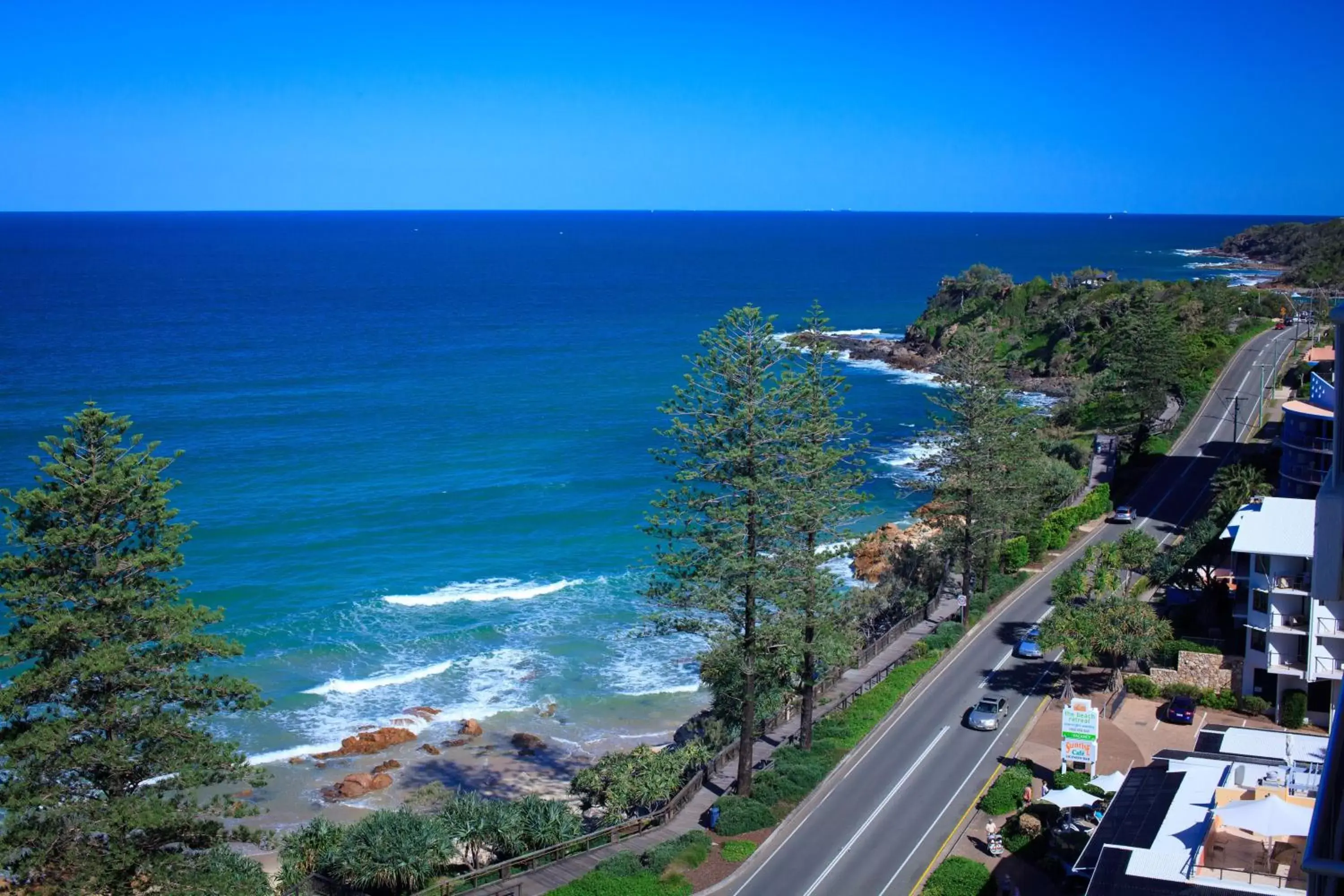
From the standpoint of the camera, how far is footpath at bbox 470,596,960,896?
2345cm

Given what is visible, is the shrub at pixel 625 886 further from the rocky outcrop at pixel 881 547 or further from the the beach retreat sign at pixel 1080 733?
the rocky outcrop at pixel 881 547

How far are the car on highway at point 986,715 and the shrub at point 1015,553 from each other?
13431 mm

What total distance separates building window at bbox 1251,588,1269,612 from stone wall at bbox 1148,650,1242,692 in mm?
1920

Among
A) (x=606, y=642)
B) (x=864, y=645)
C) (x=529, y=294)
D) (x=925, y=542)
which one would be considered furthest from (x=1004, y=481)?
(x=529, y=294)

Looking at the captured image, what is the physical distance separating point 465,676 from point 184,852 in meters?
19.8

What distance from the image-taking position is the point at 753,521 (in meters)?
28.0

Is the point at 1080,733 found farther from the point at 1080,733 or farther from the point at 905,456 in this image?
the point at 905,456

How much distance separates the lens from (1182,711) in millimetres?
30812

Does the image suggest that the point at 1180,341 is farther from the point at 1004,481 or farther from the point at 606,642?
the point at 606,642

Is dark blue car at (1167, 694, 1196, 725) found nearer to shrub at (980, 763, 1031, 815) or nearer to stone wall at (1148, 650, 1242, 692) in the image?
stone wall at (1148, 650, 1242, 692)

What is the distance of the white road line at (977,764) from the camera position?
2375cm

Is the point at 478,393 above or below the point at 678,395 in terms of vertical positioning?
below

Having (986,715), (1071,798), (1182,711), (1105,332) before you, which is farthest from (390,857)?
Answer: (1105,332)

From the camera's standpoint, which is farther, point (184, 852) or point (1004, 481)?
point (1004, 481)
